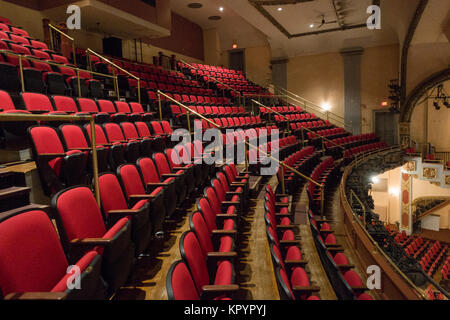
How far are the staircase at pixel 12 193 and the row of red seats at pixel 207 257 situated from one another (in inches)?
8.9

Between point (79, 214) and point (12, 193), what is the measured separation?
0.11 m

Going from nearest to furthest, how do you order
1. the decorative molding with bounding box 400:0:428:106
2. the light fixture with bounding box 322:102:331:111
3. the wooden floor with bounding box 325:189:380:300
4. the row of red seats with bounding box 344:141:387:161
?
the wooden floor with bounding box 325:189:380:300 → the decorative molding with bounding box 400:0:428:106 → the row of red seats with bounding box 344:141:387:161 → the light fixture with bounding box 322:102:331:111

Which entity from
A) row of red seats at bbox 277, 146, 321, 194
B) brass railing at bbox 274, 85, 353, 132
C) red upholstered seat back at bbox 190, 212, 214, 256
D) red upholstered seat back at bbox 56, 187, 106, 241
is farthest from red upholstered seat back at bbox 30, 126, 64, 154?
brass railing at bbox 274, 85, 353, 132

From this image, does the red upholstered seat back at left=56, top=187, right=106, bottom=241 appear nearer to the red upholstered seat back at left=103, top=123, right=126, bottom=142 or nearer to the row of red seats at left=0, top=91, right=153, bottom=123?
the row of red seats at left=0, top=91, right=153, bottom=123

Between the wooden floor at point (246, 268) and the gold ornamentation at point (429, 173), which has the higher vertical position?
the wooden floor at point (246, 268)

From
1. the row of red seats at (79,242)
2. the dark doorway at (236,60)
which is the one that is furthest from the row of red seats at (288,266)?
the dark doorway at (236,60)

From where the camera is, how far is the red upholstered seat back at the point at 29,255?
10.6 inches

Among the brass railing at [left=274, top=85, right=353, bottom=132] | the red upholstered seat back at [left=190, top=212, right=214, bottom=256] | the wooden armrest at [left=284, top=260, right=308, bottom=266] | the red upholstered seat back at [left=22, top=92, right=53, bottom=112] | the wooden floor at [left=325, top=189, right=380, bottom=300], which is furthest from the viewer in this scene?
the brass railing at [left=274, top=85, right=353, bottom=132]

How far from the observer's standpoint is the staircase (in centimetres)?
42

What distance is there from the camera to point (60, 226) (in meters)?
0.37

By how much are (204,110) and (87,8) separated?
0.98 m

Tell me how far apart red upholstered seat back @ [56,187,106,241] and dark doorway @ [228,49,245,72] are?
138 inches

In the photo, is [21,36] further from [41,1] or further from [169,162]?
[169,162]

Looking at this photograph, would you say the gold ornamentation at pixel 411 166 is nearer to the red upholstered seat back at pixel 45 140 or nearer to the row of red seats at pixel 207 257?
the row of red seats at pixel 207 257
